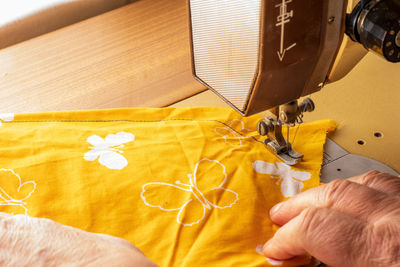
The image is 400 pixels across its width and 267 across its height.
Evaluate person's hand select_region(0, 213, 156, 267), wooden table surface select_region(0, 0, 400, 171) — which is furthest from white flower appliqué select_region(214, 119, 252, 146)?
person's hand select_region(0, 213, 156, 267)

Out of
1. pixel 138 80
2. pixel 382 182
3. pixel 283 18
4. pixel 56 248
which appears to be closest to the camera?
pixel 56 248

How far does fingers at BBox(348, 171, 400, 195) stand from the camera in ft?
2.47

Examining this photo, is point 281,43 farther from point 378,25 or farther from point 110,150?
point 110,150

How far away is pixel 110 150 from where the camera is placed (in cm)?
95

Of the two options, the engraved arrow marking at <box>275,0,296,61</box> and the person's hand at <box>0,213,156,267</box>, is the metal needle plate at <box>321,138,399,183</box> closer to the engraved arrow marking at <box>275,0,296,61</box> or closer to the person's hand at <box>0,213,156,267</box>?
the engraved arrow marking at <box>275,0,296,61</box>

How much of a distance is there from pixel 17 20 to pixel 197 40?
3.35 feet

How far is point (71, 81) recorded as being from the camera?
1194 mm

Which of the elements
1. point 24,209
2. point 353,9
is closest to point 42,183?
point 24,209

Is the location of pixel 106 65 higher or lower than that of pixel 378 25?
lower

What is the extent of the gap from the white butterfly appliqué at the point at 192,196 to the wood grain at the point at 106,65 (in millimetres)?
280

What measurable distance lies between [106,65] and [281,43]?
0.67 metres

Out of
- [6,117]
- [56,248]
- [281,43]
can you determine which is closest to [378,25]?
[281,43]

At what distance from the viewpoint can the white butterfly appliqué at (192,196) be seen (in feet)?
2.77

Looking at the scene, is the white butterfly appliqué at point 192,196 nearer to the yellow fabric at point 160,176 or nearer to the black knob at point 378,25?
the yellow fabric at point 160,176
